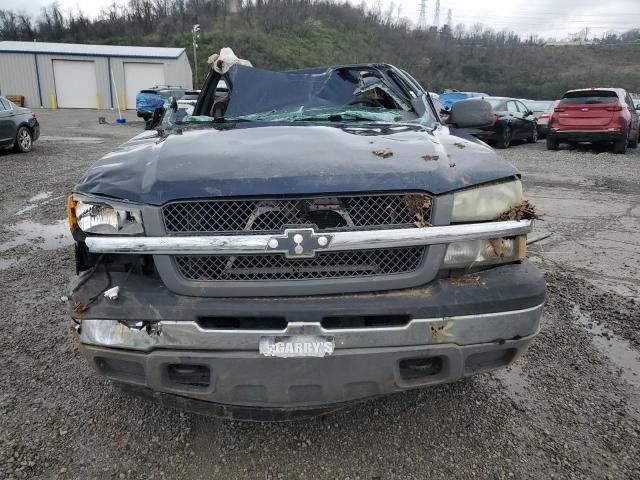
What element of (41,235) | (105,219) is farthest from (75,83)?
(105,219)

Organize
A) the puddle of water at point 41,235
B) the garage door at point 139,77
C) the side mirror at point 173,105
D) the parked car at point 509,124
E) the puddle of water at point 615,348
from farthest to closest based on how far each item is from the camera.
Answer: the garage door at point 139,77
the parked car at point 509,124
the puddle of water at point 41,235
the side mirror at point 173,105
the puddle of water at point 615,348

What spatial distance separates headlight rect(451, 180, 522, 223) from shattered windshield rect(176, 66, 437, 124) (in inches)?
49.1

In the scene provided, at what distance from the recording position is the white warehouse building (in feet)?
119

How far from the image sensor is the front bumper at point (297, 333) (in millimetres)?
1854

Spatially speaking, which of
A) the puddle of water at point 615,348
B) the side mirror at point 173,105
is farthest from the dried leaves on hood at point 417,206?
the side mirror at point 173,105

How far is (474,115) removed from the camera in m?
3.54

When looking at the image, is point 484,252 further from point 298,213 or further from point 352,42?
point 352,42

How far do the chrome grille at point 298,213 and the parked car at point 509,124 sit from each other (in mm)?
11967

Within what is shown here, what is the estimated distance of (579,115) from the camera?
12891mm

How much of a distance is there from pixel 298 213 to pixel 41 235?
4.70 m

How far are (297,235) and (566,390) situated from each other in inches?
71.2

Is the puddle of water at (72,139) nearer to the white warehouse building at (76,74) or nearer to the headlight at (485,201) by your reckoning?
the headlight at (485,201)

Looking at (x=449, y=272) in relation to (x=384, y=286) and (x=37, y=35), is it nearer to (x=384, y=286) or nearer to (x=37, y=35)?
(x=384, y=286)

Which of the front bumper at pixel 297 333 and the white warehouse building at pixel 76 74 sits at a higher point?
the white warehouse building at pixel 76 74
